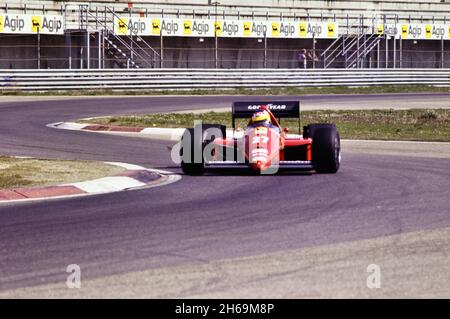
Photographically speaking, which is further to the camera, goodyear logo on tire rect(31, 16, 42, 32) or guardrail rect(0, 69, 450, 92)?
goodyear logo on tire rect(31, 16, 42, 32)

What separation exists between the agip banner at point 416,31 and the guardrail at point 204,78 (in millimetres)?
2099

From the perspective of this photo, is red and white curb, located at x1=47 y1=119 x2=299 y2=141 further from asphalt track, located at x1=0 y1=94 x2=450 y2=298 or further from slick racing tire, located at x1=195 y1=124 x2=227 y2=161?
slick racing tire, located at x1=195 y1=124 x2=227 y2=161

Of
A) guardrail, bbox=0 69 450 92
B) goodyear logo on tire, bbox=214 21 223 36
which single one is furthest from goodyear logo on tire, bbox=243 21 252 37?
guardrail, bbox=0 69 450 92

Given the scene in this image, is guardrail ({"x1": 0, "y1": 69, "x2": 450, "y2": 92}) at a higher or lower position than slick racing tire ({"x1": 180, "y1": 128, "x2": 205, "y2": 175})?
higher

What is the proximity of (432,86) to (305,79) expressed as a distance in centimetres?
711

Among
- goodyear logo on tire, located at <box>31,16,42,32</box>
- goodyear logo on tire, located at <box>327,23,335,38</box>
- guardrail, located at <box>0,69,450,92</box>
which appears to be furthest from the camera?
goodyear logo on tire, located at <box>327,23,335,38</box>

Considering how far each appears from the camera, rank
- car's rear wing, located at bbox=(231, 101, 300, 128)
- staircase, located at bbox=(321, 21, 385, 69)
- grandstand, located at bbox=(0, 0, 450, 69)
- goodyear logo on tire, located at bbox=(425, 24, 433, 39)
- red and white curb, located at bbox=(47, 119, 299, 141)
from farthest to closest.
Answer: goodyear logo on tire, located at bbox=(425, 24, 433, 39)
staircase, located at bbox=(321, 21, 385, 69)
grandstand, located at bbox=(0, 0, 450, 69)
red and white curb, located at bbox=(47, 119, 299, 141)
car's rear wing, located at bbox=(231, 101, 300, 128)

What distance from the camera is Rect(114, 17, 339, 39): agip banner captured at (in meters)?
41.3

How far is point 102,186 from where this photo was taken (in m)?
12.6

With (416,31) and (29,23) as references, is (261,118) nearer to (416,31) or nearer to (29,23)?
(29,23)

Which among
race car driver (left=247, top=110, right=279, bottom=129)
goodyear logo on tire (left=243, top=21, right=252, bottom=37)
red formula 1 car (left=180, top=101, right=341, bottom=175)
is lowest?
red formula 1 car (left=180, top=101, right=341, bottom=175)

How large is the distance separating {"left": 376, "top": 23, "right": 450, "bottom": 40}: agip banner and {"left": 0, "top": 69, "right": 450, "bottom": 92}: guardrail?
6.89 ft

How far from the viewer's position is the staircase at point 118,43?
40000 mm

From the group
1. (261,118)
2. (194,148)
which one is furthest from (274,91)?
(194,148)
